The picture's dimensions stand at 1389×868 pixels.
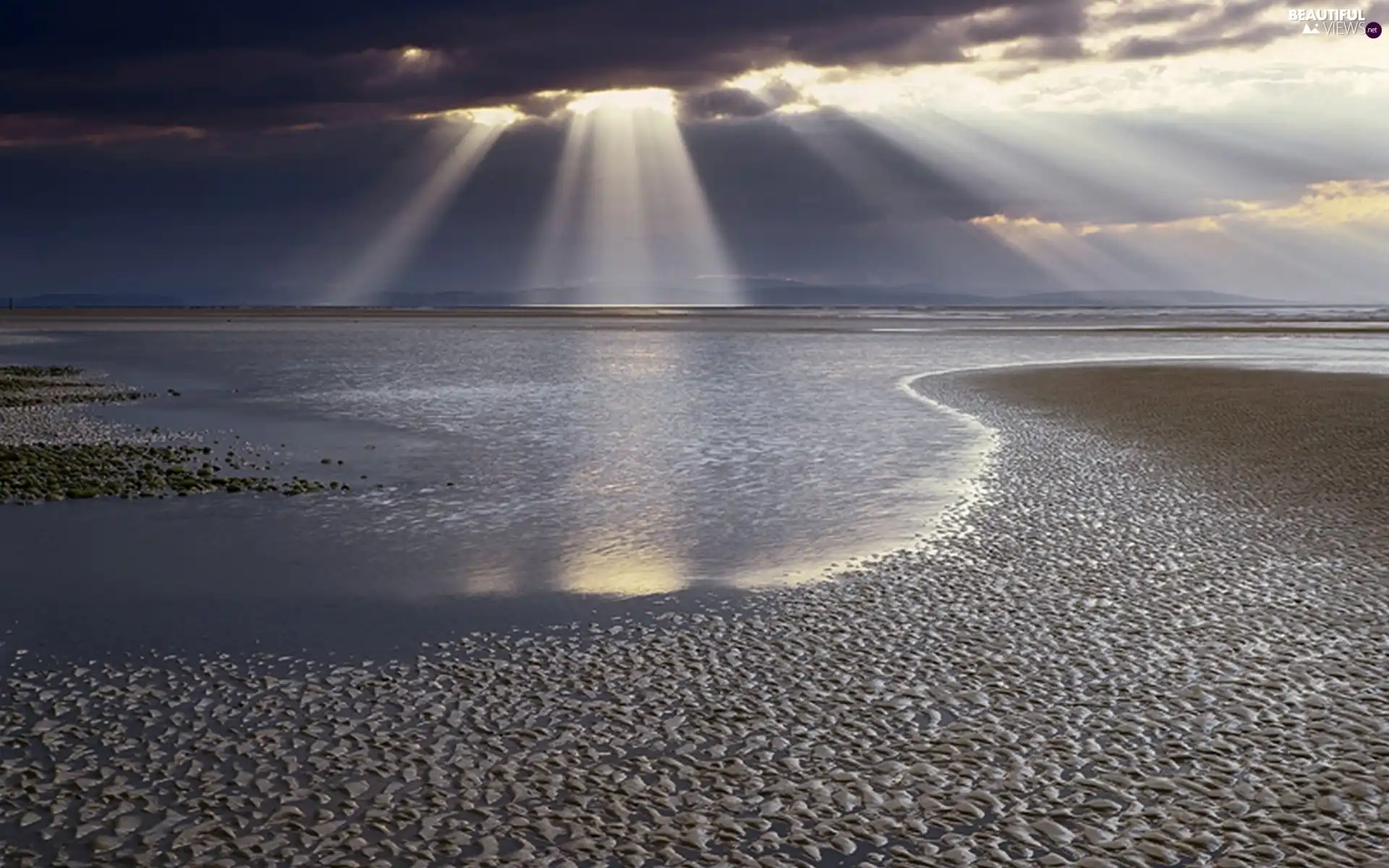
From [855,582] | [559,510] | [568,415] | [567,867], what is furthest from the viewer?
[568,415]

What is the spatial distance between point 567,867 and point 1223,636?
7.65m

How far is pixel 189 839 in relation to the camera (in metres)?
7.18

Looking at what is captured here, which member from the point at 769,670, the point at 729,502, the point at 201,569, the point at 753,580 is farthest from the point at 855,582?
the point at 201,569

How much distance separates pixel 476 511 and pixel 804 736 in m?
10.5

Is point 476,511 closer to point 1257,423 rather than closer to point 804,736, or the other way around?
point 804,736

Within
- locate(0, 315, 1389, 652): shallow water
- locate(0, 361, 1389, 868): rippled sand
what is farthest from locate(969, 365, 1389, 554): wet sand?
locate(0, 361, 1389, 868): rippled sand

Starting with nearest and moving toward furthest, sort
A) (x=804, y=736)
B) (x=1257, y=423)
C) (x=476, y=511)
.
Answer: (x=804, y=736) < (x=476, y=511) < (x=1257, y=423)

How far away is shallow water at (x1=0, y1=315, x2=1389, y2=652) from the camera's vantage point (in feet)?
42.3

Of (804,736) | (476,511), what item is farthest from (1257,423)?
(804,736)

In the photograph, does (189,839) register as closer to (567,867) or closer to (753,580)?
(567,867)

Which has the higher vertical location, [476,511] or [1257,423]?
[1257,423]

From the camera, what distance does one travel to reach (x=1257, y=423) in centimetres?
2853

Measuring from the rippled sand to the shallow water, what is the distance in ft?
4.59

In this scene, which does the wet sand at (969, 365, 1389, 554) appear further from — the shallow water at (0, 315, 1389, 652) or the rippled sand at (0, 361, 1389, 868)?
the rippled sand at (0, 361, 1389, 868)
